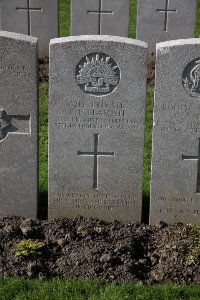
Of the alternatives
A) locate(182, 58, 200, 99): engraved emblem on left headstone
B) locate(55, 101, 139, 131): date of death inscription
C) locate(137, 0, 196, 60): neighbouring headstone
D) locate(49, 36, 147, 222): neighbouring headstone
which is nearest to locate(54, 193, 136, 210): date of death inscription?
locate(49, 36, 147, 222): neighbouring headstone

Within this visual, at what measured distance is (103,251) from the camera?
18.7 ft

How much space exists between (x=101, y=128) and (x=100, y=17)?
591 centimetres

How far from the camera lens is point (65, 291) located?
520 cm

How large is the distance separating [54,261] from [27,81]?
159 cm

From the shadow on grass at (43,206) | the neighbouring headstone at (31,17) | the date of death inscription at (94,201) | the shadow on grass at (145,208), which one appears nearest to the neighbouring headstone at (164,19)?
the neighbouring headstone at (31,17)

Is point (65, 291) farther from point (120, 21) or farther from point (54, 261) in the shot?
point (120, 21)

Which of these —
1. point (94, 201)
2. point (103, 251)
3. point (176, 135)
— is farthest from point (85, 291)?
point (176, 135)

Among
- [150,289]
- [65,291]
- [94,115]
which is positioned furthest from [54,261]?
[94,115]

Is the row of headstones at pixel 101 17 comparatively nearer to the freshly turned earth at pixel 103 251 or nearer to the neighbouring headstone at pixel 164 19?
the neighbouring headstone at pixel 164 19

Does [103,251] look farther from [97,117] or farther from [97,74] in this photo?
[97,74]

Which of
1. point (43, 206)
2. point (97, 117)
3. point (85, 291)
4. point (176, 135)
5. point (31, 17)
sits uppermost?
point (31, 17)

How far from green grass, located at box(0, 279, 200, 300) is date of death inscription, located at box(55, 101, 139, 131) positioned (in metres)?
1.45

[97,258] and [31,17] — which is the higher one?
[31,17]

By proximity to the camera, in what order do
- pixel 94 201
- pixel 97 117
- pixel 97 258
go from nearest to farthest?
pixel 97 258 → pixel 97 117 → pixel 94 201
